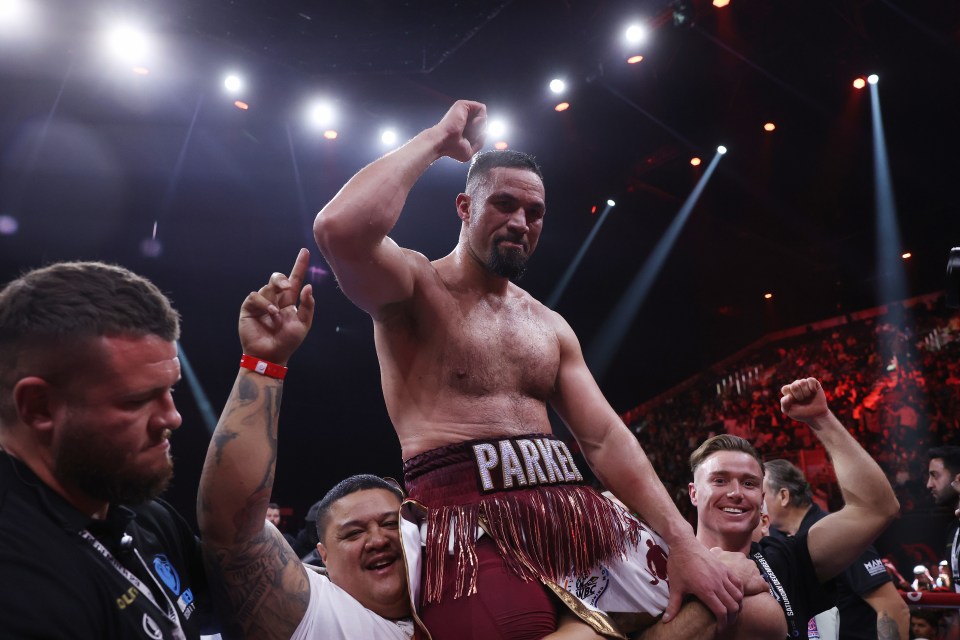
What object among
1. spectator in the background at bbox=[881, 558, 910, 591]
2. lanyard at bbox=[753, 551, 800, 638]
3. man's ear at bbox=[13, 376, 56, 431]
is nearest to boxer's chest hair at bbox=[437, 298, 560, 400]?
man's ear at bbox=[13, 376, 56, 431]

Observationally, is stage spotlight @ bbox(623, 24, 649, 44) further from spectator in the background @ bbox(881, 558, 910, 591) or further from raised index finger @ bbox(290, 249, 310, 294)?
raised index finger @ bbox(290, 249, 310, 294)

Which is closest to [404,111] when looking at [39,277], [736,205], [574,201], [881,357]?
[574,201]

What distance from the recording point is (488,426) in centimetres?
176

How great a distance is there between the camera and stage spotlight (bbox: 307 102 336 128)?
7234 mm

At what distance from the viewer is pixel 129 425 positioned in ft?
3.82

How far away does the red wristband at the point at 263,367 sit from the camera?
145cm

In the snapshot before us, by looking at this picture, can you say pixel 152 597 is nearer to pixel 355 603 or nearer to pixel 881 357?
pixel 355 603

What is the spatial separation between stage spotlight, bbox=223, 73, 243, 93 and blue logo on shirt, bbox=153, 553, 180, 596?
6.16 m

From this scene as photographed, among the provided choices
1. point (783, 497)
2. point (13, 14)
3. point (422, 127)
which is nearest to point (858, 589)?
point (783, 497)

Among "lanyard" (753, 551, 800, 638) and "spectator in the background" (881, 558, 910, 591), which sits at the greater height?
"lanyard" (753, 551, 800, 638)

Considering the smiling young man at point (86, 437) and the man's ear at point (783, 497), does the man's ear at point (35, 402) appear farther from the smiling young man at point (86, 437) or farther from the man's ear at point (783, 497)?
the man's ear at point (783, 497)

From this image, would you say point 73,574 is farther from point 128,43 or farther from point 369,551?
point 128,43

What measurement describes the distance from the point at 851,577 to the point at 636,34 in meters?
4.80

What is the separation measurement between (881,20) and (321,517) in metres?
6.77
